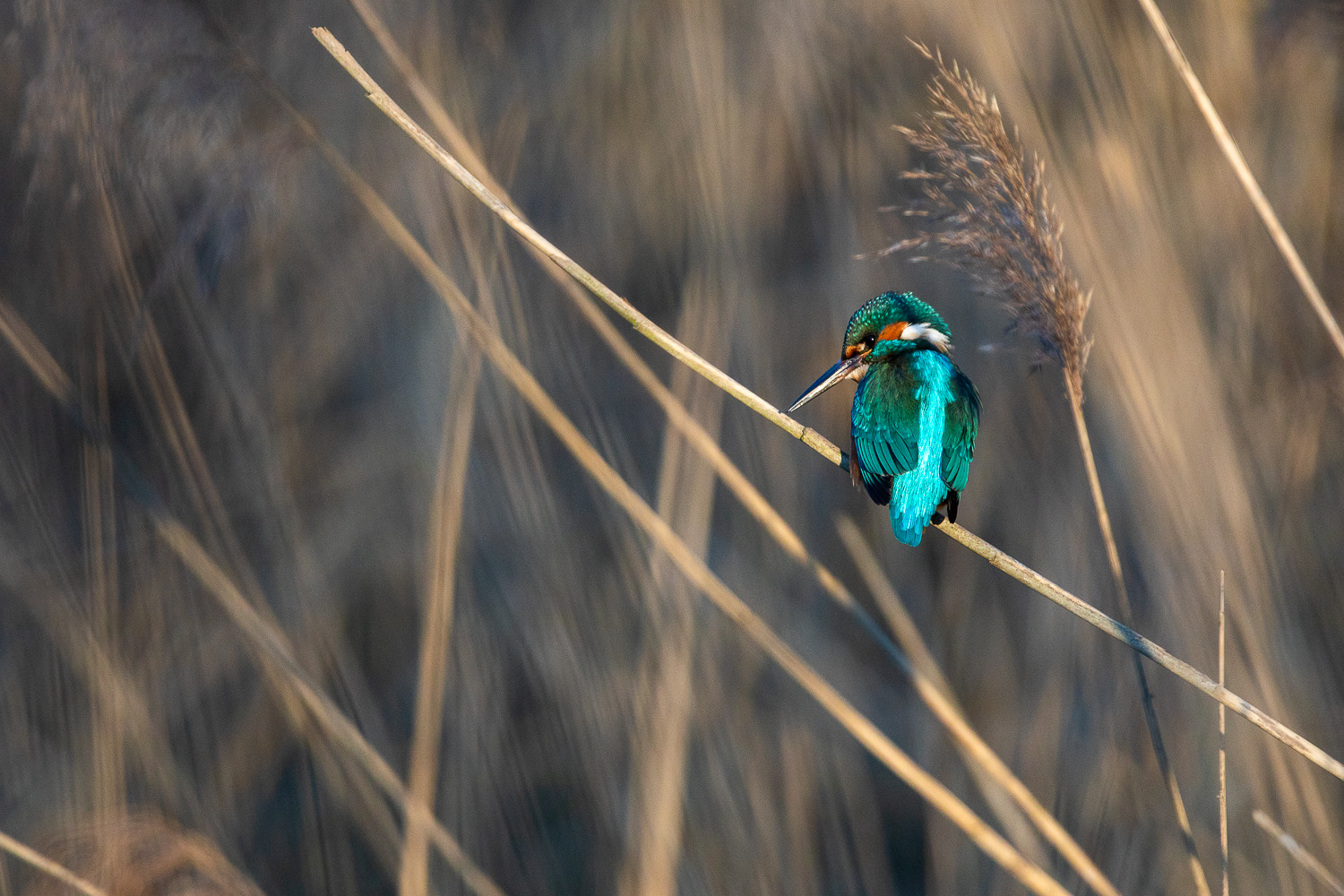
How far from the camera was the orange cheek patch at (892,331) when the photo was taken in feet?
5.83

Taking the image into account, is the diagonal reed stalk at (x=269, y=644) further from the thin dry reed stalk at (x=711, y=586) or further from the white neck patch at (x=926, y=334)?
the white neck patch at (x=926, y=334)

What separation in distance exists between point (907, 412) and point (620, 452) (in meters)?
0.80

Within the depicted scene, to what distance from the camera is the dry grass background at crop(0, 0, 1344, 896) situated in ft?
6.29

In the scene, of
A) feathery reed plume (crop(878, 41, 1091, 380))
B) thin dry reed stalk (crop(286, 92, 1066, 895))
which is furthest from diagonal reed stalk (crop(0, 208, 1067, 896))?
feathery reed plume (crop(878, 41, 1091, 380))

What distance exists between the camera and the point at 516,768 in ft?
6.59

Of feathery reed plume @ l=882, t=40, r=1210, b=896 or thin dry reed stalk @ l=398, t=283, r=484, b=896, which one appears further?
thin dry reed stalk @ l=398, t=283, r=484, b=896

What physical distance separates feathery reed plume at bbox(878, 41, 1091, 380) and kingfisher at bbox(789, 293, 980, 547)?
228 mm

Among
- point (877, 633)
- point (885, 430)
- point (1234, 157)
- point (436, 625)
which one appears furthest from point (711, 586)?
point (1234, 157)

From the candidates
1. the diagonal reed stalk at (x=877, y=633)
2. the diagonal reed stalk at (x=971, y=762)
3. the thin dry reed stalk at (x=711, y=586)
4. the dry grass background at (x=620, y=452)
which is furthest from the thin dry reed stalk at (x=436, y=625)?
the diagonal reed stalk at (x=971, y=762)

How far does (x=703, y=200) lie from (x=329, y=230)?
1045 millimetres

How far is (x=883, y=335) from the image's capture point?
70.1 inches

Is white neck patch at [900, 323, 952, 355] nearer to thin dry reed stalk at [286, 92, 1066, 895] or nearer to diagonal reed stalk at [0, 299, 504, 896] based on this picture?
thin dry reed stalk at [286, 92, 1066, 895]

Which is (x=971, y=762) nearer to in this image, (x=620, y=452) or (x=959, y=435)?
(x=959, y=435)

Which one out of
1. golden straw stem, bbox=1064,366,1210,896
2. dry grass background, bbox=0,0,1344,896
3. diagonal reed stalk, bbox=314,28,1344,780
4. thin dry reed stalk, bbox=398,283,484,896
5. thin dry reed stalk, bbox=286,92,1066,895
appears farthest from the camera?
dry grass background, bbox=0,0,1344,896
